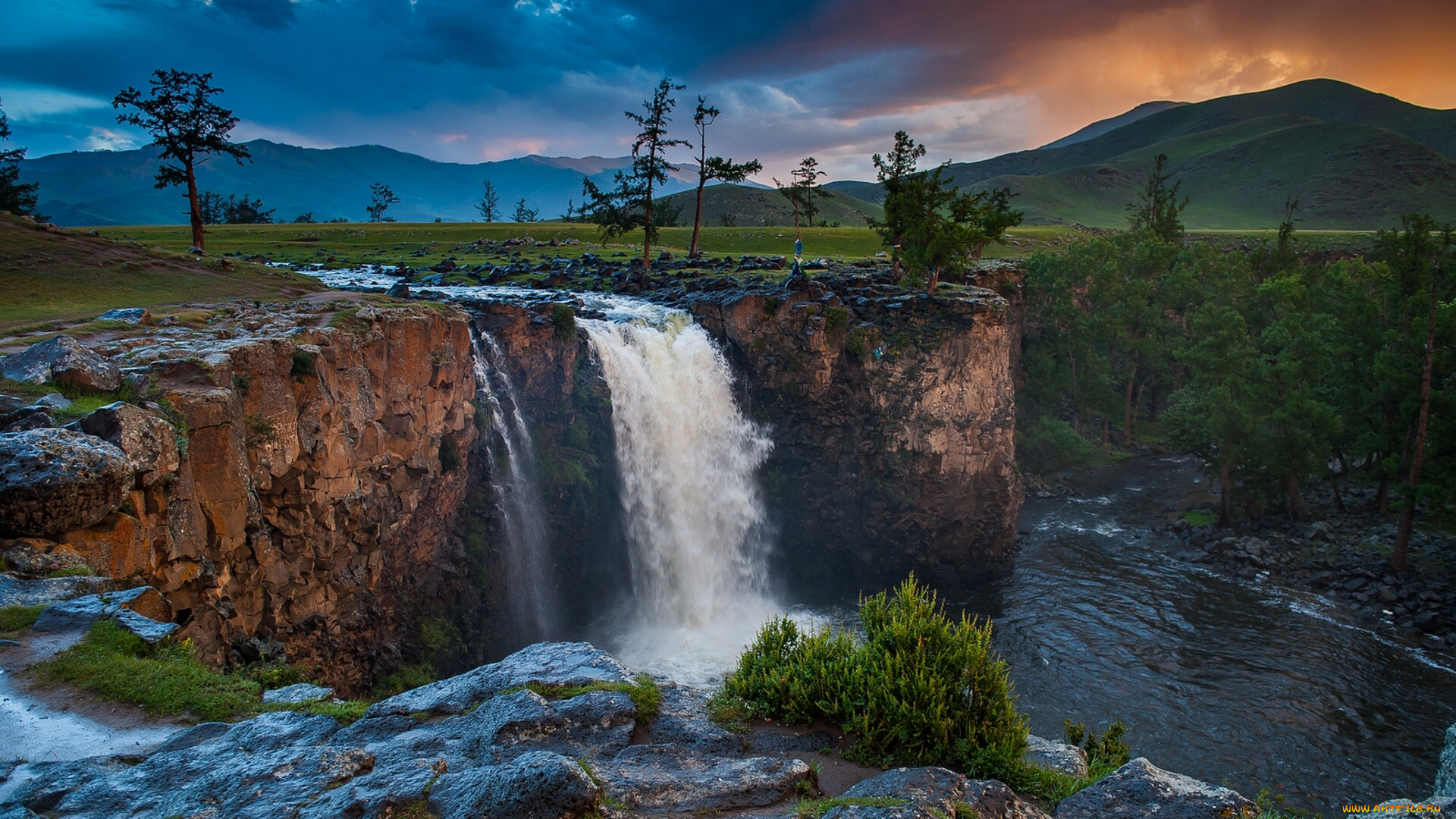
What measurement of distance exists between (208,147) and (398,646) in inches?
1162

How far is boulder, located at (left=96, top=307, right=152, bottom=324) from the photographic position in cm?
1808

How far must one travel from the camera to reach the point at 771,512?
36594 mm

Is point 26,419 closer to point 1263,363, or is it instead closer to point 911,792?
point 911,792

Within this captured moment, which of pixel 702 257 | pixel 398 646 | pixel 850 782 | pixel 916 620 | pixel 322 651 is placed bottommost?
pixel 398 646

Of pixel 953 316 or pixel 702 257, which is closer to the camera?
pixel 953 316

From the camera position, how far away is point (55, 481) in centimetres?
1011

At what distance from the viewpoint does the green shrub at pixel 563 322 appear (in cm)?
3070

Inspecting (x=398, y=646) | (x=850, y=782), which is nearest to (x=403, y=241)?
(x=398, y=646)

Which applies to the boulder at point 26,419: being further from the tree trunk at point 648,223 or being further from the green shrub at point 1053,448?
the green shrub at point 1053,448

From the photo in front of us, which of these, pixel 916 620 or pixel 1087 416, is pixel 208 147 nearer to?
pixel 916 620

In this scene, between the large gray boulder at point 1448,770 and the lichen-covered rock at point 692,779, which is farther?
the large gray boulder at point 1448,770

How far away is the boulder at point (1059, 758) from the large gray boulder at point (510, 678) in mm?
6458

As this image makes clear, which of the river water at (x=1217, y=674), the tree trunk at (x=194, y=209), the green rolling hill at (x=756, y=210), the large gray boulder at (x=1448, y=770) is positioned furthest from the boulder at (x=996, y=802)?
the green rolling hill at (x=756, y=210)

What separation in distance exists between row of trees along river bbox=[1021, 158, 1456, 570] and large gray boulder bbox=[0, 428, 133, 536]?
42.4 metres
